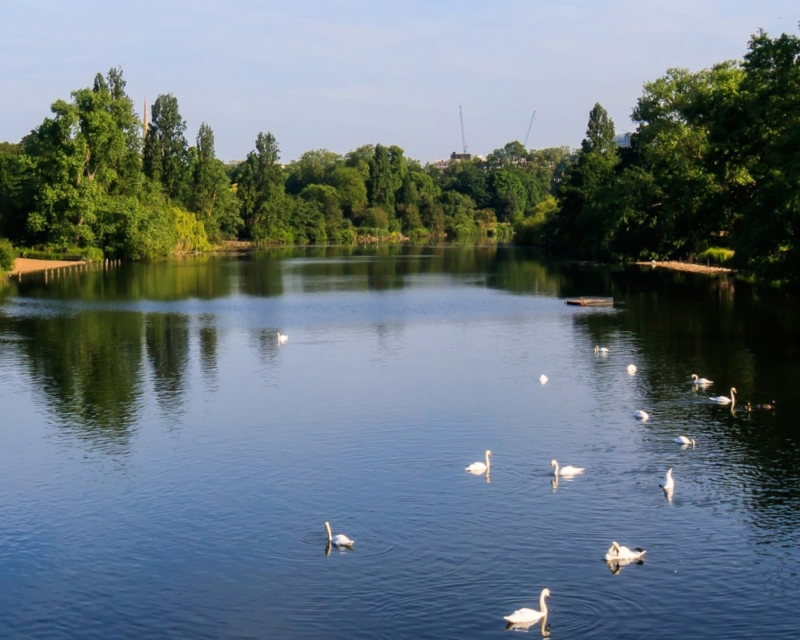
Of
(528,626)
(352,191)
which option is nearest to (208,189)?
(352,191)

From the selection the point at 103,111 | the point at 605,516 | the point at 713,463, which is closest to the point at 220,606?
the point at 605,516

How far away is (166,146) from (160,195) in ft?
49.3

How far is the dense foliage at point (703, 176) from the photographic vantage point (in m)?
49.8

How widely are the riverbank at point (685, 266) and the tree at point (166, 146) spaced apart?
5953cm

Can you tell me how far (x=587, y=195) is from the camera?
106m

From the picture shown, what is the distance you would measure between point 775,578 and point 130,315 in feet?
139

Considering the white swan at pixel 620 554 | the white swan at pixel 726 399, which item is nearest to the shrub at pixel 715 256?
the white swan at pixel 726 399

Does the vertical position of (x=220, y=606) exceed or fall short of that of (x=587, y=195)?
it falls short

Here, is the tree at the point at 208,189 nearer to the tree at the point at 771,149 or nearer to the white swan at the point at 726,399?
the tree at the point at 771,149

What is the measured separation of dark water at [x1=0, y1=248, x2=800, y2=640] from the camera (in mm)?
15938

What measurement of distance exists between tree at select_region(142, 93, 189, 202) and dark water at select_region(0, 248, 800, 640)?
3030 inches

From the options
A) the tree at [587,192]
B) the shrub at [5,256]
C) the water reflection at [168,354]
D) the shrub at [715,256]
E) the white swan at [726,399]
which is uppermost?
the tree at [587,192]

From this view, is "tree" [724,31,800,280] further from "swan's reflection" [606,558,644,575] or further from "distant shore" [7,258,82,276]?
"distant shore" [7,258,82,276]

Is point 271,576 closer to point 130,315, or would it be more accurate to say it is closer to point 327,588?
point 327,588
